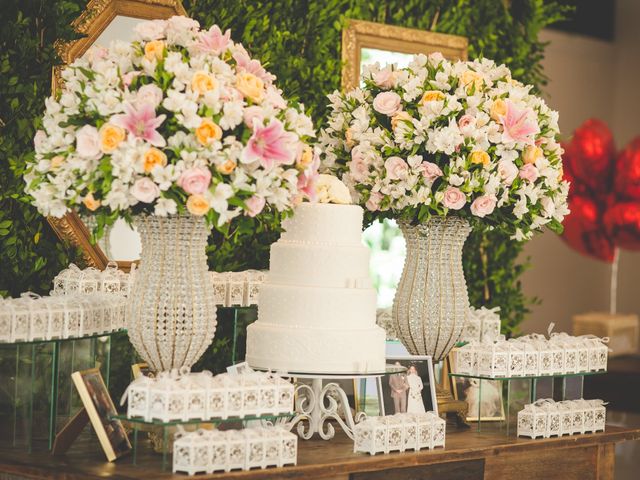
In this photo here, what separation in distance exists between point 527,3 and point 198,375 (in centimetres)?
311

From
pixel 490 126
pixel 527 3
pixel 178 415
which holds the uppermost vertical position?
pixel 527 3

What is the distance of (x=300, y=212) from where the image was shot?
3.52 metres

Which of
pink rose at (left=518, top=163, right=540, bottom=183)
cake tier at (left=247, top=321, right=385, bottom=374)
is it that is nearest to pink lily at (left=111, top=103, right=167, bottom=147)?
cake tier at (left=247, top=321, right=385, bottom=374)

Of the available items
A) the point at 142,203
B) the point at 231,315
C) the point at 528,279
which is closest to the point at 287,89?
the point at 231,315

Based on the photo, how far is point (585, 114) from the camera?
862cm

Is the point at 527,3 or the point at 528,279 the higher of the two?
the point at 527,3

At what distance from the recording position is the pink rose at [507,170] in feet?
12.3

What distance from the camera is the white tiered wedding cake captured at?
347cm

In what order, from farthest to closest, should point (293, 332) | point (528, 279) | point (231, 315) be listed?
1. point (528, 279)
2. point (231, 315)
3. point (293, 332)

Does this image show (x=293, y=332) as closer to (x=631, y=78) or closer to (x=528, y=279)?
(x=528, y=279)

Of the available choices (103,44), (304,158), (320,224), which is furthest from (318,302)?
(103,44)

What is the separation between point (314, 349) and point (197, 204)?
67 cm

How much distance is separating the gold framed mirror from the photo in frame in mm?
1185

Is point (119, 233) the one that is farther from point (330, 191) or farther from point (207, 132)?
point (207, 132)
